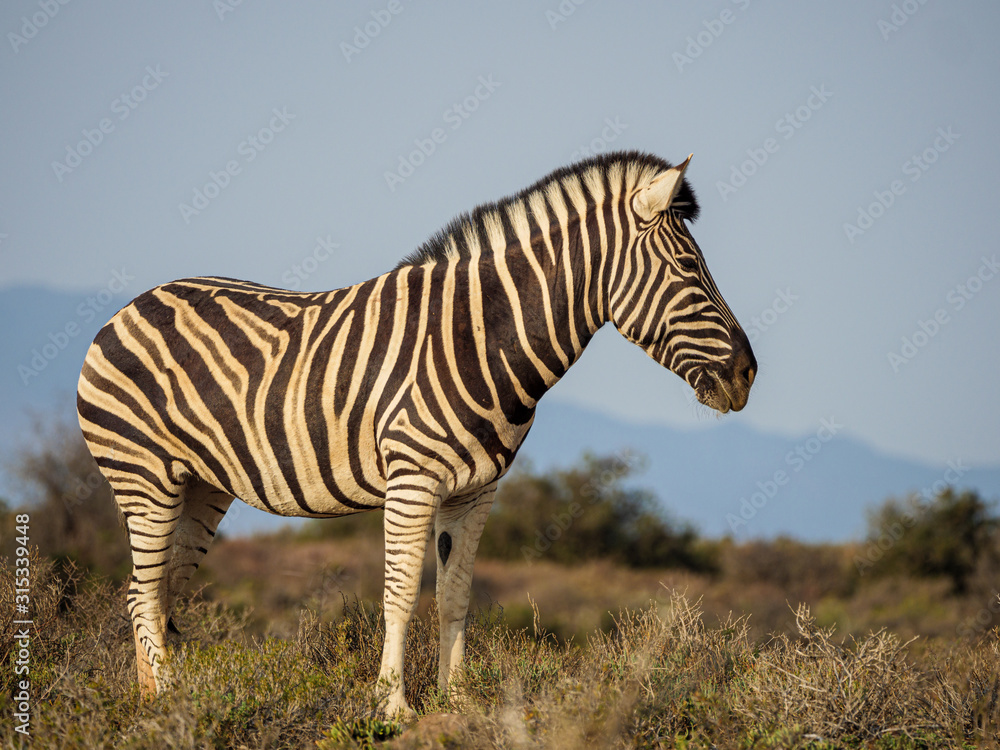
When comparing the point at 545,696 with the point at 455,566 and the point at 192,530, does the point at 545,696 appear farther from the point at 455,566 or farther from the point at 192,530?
the point at 192,530

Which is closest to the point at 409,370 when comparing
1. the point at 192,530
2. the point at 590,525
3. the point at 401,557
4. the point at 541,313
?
the point at 541,313

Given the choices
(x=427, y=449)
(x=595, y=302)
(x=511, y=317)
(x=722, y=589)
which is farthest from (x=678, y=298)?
(x=722, y=589)

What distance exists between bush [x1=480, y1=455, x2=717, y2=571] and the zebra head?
2601 centimetres

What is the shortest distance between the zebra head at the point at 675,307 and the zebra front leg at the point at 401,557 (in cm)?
174

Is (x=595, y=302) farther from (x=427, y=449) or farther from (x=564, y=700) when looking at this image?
(x=564, y=700)

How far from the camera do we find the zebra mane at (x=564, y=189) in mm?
5957

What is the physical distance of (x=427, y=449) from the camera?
18.1 feet

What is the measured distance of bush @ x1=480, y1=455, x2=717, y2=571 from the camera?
105ft

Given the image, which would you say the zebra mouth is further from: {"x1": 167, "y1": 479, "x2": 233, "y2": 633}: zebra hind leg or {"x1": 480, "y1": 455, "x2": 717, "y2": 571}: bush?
{"x1": 480, "y1": 455, "x2": 717, "y2": 571}: bush

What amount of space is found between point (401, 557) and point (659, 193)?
2.95 metres

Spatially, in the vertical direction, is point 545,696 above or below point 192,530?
below

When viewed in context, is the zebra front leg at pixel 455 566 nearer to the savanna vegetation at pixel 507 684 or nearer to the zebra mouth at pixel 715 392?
the savanna vegetation at pixel 507 684

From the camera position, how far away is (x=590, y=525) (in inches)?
1262

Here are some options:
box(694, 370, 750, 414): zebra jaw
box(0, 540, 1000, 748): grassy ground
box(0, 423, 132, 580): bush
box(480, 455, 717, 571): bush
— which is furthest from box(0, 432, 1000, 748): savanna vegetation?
box(480, 455, 717, 571): bush
